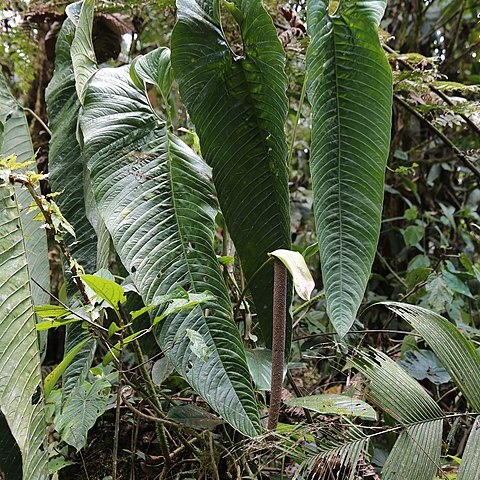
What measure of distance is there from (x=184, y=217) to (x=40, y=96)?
1322 mm

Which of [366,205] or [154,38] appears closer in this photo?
[366,205]

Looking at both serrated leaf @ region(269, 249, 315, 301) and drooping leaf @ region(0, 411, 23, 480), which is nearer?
serrated leaf @ region(269, 249, 315, 301)

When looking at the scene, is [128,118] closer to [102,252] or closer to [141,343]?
[102,252]

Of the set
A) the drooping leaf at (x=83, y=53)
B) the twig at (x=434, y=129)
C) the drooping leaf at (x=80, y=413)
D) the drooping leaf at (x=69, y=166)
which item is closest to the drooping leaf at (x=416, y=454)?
the drooping leaf at (x=80, y=413)

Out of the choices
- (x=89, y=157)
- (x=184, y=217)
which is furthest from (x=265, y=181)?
(x=89, y=157)

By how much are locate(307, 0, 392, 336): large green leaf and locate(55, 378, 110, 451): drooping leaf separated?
385 mm

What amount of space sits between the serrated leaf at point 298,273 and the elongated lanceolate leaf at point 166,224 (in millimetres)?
150

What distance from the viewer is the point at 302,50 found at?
1391 mm

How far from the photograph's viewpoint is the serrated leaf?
0.59m

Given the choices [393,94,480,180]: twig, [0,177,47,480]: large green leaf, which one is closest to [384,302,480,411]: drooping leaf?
[0,177,47,480]: large green leaf

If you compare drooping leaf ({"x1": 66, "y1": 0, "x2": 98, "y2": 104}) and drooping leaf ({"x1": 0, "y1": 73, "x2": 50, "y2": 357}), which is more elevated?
drooping leaf ({"x1": 66, "y1": 0, "x2": 98, "y2": 104})

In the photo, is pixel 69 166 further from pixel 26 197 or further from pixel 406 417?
pixel 406 417

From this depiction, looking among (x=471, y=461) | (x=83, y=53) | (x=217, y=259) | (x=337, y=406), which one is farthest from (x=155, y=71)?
(x=471, y=461)

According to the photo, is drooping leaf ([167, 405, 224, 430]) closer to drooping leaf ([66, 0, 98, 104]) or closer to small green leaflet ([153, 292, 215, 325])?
small green leaflet ([153, 292, 215, 325])
